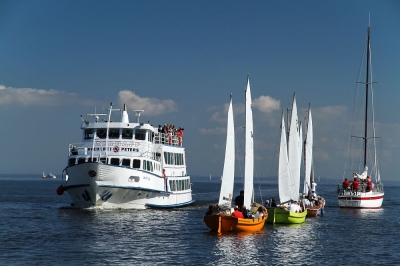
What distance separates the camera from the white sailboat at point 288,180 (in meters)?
46.0

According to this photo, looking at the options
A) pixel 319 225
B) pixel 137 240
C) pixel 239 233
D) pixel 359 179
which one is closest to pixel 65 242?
pixel 137 240

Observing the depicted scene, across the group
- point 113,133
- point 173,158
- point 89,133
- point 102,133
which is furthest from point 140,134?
point 173,158

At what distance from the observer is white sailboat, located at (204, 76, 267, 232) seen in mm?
38625

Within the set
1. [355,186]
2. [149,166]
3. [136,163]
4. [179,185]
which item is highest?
[136,163]

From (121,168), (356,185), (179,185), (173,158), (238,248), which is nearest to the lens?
(238,248)

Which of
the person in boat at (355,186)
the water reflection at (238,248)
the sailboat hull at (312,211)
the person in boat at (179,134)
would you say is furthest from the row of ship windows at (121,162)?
the person in boat at (355,186)

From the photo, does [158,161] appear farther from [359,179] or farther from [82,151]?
[359,179]

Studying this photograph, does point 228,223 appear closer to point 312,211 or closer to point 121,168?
point 121,168

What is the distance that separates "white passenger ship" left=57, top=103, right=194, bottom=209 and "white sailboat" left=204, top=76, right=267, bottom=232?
11.0 metres

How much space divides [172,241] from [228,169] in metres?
6.68

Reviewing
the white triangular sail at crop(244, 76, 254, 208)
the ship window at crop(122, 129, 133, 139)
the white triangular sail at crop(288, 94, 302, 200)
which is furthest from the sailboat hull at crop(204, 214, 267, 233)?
the ship window at crop(122, 129, 133, 139)

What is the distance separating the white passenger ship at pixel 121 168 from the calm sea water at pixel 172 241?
1.27 metres

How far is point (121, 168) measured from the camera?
48219mm

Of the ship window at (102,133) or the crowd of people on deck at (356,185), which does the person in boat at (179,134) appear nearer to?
the ship window at (102,133)
